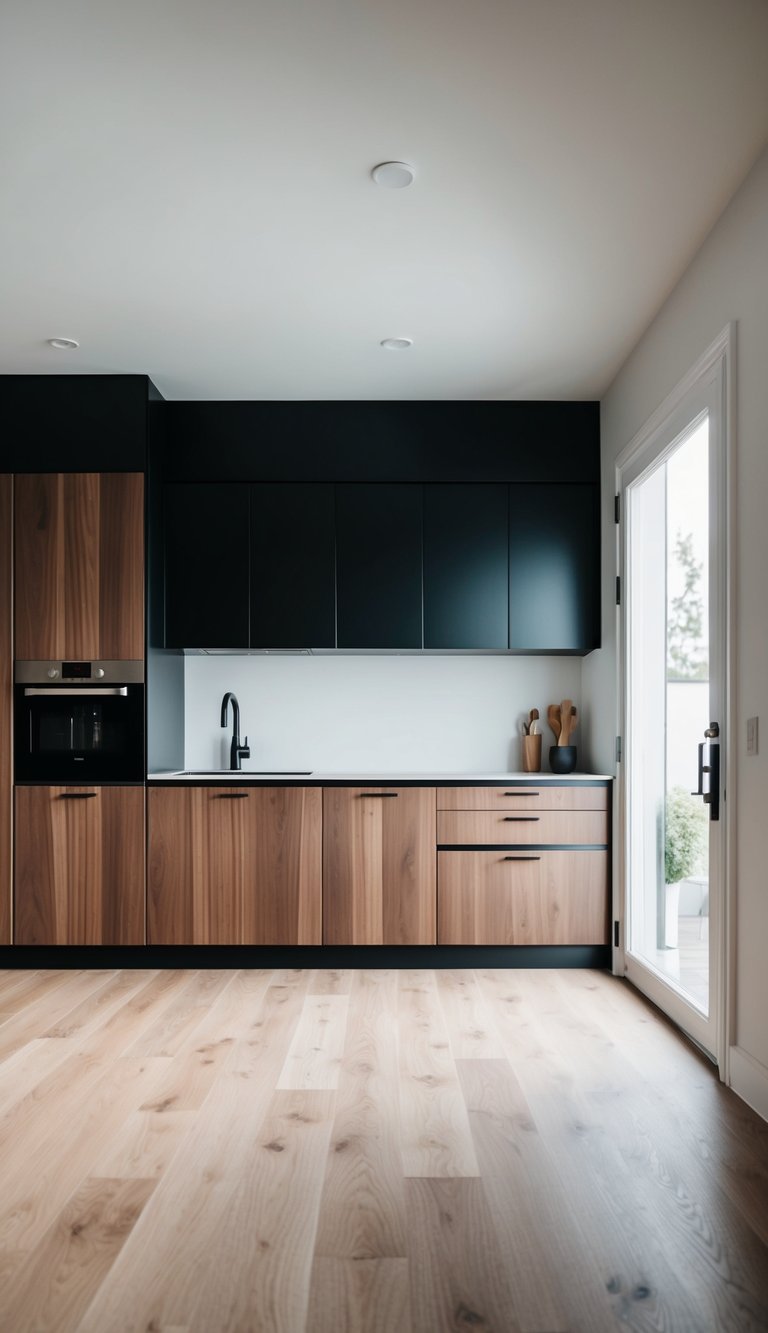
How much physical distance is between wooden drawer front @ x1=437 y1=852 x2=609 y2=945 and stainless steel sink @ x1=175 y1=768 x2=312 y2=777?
0.86 metres

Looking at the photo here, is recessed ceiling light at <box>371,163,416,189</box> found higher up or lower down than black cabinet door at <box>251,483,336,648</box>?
higher up

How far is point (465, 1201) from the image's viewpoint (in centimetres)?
217

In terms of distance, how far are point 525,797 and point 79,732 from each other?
2.08m

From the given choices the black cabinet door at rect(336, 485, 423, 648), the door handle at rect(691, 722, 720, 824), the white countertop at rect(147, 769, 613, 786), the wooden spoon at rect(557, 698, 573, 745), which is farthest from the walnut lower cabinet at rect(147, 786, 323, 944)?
the door handle at rect(691, 722, 720, 824)

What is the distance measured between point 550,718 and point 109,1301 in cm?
353

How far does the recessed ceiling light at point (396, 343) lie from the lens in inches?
155

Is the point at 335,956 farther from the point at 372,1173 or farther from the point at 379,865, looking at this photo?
the point at 372,1173

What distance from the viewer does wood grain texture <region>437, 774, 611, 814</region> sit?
437 cm

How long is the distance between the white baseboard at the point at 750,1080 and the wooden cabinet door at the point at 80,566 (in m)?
2.92

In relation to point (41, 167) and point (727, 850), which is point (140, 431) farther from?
point (727, 850)

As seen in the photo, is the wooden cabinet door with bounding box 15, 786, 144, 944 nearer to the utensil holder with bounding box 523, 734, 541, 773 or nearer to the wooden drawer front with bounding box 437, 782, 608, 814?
the wooden drawer front with bounding box 437, 782, 608, 814

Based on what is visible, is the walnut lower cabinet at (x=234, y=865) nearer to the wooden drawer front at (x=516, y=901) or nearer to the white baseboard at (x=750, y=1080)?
the wooden drawer front at (x=516, y=901)

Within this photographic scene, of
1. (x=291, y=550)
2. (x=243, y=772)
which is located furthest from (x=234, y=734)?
(x=291, y=550)

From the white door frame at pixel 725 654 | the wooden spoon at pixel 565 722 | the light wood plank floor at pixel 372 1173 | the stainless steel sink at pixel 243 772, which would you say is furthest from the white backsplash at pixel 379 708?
the white door frame at pixel 725 654
